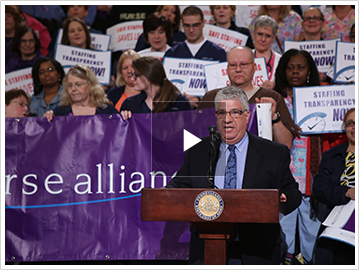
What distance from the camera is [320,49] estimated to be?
6109 mm

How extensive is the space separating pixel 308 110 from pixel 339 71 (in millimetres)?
1090

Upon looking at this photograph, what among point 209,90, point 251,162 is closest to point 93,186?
point 251,162

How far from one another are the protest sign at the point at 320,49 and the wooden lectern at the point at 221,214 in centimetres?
395

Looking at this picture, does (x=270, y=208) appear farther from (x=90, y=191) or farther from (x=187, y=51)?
(x=187, y=51)

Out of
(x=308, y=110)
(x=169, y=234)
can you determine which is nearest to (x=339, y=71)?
(x=308, y=110)

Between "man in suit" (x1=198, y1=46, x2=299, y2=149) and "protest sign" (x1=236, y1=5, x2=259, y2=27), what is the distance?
269cm

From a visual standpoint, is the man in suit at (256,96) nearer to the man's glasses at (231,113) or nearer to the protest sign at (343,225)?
the protest sign at (343,225)

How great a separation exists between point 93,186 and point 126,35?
344 centimetres

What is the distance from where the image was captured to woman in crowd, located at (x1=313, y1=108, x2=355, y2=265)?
4.14 m

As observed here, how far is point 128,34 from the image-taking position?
7.21 meters

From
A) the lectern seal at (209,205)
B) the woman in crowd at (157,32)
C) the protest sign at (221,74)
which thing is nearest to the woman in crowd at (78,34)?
the woman in crowd at (157,32)

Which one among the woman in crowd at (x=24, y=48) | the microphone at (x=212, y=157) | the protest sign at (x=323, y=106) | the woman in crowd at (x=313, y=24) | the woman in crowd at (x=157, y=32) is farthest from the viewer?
the woman in crowd at (x=24, y=48)

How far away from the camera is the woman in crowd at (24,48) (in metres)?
6.79

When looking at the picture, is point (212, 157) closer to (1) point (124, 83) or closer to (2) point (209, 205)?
(2) point (209, 205)
